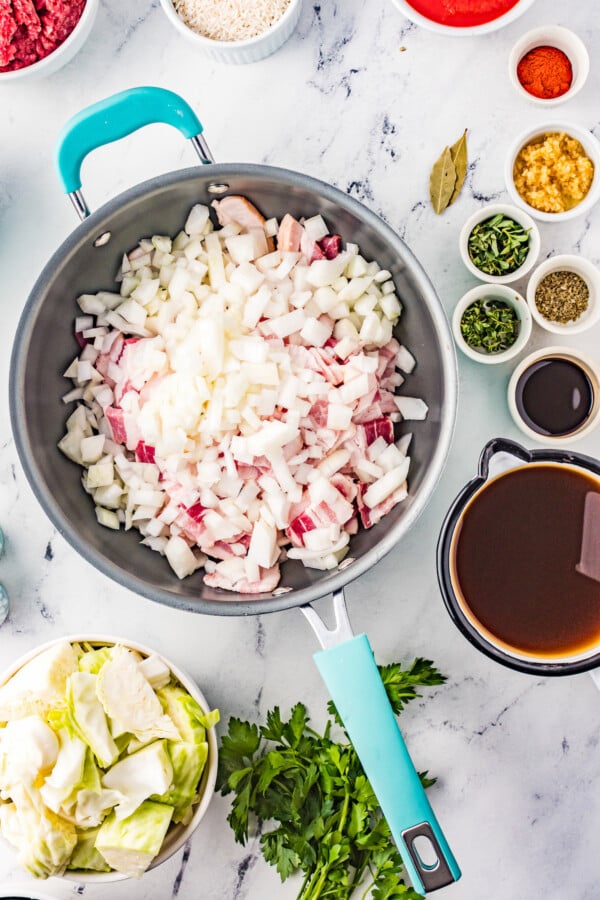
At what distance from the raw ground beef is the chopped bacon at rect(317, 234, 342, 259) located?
61 cm

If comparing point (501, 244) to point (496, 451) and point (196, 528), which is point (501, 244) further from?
point (196, 528)

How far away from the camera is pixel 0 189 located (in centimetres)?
167

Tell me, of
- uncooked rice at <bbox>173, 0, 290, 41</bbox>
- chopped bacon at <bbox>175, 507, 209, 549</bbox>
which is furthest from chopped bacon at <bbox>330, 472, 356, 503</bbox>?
uncooked rice at <bbox>173, 0, 290, 41</bbox>

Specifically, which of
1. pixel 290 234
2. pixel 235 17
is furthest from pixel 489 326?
pixel 235 17

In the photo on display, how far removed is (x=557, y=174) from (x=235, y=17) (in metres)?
0.64

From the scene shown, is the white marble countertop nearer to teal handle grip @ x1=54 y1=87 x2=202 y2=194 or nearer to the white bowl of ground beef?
the white bowl of ground beef

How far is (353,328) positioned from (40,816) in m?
0.96

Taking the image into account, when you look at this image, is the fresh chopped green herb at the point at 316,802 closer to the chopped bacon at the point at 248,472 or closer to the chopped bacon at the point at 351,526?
the chopped bacon at the point at 351,526

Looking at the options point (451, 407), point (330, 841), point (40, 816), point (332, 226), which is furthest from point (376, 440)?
point (40, 816)

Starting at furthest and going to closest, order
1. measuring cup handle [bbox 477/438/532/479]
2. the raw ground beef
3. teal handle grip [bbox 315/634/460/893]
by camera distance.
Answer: the raw ground beef, measuring cup handle [bbox 477/438/532/479], teal handle grip [bbox 315/634/460/893]

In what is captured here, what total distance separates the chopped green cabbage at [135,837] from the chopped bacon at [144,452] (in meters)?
0.58

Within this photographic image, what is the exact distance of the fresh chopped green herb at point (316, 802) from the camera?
4.88 feet

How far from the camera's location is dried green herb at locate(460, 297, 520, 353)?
1557mm

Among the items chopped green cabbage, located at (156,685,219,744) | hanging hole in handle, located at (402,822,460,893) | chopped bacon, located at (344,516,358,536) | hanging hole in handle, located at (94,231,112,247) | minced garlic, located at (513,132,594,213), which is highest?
hanging hole in handle, located at (94,231,112,247)
